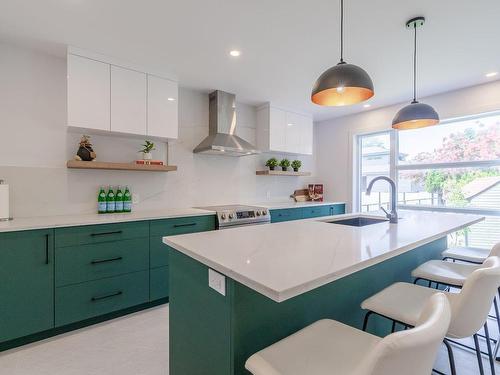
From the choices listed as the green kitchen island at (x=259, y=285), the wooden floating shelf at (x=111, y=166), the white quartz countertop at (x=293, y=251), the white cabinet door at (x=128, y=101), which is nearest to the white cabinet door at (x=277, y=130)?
the wooden floating shelf at (x=111, y=166)

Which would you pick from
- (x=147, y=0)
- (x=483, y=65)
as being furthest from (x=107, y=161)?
(x=483, y=65)

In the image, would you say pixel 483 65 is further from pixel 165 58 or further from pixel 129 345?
pixel 129 345

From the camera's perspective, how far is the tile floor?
1.78 m

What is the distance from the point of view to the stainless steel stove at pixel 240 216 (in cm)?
305

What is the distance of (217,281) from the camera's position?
3.59ft

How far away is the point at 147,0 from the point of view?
6.08 feet

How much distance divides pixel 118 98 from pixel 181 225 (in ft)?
4.74

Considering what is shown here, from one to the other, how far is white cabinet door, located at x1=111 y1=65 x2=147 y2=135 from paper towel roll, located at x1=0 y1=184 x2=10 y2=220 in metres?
1.00

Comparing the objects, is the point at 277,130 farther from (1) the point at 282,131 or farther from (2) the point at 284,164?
(2) the point at 284,164

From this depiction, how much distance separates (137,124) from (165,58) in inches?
29.0

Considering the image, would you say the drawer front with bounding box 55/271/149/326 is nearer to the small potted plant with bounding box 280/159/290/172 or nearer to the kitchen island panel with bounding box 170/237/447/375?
the kitchen island panel with bounding box 170/237/447/375

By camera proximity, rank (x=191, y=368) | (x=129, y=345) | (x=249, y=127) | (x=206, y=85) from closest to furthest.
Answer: (x=191, y=368)
(x=129, y=345)
(x=206, y=85)
(x=249, y=127)

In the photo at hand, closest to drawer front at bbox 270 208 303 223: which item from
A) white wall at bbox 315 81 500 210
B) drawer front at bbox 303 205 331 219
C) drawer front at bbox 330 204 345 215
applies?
drawer front at bbox 303 205 331 219

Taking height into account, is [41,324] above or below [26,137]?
below
